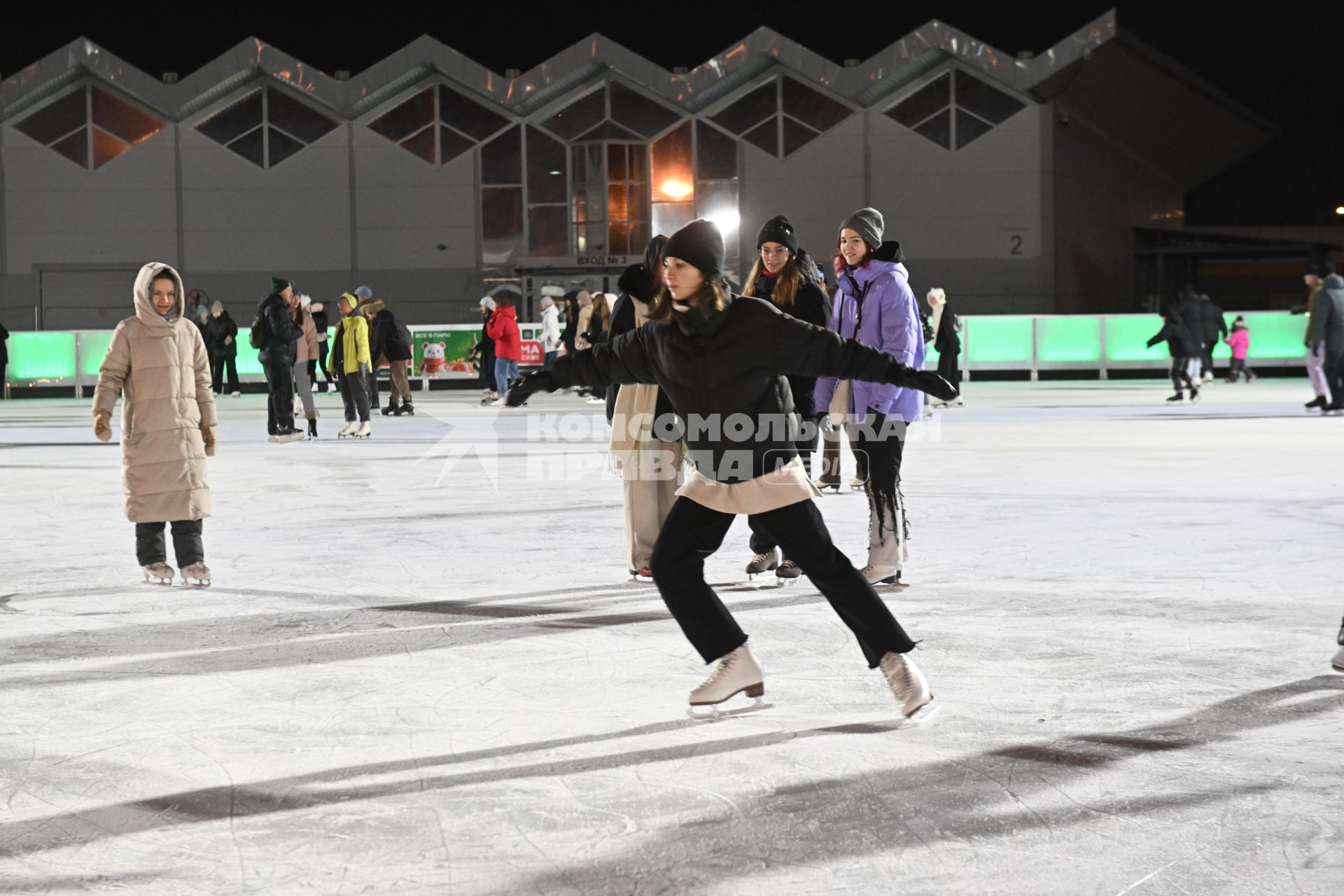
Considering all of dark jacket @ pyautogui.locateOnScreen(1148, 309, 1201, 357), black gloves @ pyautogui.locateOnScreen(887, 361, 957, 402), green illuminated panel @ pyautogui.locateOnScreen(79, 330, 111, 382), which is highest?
green illuminated panel @ pyautogui.locateOnScreen(79, 330, 111, 382)

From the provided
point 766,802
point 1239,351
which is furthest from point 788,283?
point 1239,351

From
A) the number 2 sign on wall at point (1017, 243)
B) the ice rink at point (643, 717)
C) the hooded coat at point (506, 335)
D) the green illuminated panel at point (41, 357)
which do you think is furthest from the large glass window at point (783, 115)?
the ice rink at point (643, 717)

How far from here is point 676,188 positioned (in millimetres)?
37219

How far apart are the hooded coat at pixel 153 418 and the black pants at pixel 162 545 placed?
2.3 inches

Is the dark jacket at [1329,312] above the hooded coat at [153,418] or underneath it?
above

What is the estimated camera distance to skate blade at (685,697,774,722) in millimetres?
4348

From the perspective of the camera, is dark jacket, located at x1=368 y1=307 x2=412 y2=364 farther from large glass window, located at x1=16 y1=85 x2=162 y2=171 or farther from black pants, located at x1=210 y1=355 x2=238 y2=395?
large glass window, located at x1=16 y1=85 x2=162 y2=171

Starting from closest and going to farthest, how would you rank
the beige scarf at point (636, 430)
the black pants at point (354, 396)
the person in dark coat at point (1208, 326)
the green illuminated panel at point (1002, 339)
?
1. the beige scarf at point (636, 430)
2. the black pants at point (354, 396)
3. the person in dark coat at point (1208, 326)
4. the green illuminated panel at point (1002, 339)

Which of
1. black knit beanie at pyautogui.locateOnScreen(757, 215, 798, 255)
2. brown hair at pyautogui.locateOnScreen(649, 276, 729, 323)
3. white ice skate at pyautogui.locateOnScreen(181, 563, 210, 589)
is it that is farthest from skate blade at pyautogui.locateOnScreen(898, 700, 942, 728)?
white ice skate at pyautogui.locateOnScreen(181, 563, 210, 589)

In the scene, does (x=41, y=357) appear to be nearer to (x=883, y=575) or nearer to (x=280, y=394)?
(x=280, y=394)

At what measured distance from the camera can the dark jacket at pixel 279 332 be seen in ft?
47.7

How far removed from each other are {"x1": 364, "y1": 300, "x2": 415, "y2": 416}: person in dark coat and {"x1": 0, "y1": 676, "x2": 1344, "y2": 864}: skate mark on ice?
43.1ft

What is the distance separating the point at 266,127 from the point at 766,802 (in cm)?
3590

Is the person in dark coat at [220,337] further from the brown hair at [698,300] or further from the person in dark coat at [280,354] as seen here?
the brown hair at [698,300]
